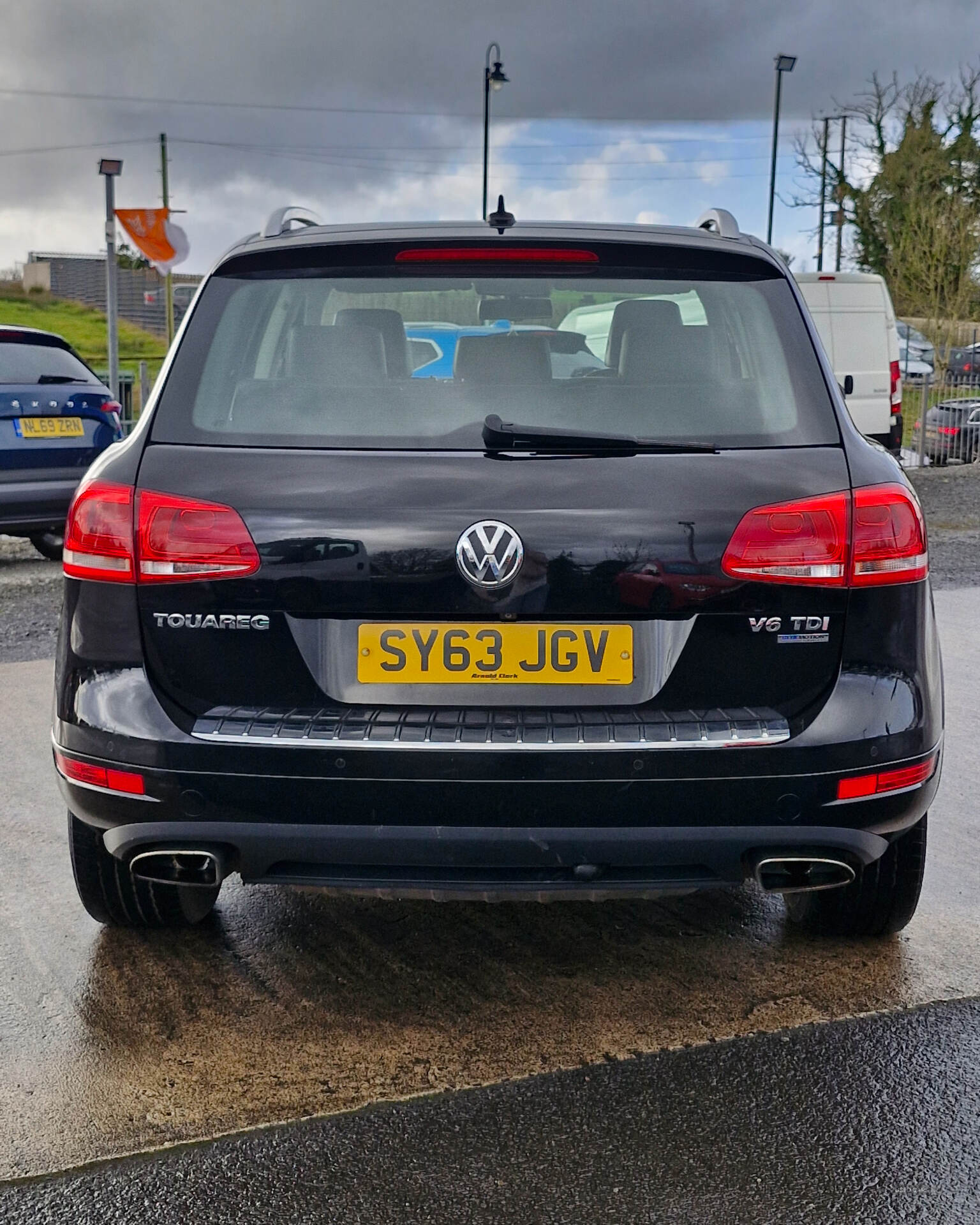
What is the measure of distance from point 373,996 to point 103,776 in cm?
85

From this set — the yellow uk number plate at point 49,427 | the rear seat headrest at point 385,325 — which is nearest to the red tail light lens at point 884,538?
the rear seat headrest at point 385,325

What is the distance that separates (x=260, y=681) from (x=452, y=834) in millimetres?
488

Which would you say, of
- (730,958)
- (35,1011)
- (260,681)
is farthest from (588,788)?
(35,1011)

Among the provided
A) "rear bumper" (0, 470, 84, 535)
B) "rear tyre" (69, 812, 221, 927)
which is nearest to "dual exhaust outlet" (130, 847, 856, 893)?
"rear tyre" (69, 812, 221, 927)

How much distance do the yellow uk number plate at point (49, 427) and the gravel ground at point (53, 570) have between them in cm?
103

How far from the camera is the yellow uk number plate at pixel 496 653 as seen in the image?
270cm

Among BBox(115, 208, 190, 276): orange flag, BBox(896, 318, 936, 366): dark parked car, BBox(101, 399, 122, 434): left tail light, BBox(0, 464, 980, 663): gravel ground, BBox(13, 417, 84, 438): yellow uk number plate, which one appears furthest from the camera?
BBox(896, 318, 936, 366): dark parked car

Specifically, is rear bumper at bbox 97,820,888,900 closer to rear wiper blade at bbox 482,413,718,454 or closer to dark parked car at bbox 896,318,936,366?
rear wiper blade at bbox 482,413,718,454

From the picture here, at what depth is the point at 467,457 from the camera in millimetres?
2791

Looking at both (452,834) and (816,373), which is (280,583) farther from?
(816,373)

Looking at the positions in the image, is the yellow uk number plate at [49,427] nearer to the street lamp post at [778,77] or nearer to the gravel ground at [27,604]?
the gravel ground at [27,604]

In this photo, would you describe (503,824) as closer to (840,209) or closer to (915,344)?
(915,344)

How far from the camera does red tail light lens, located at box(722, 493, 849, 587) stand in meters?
2.74

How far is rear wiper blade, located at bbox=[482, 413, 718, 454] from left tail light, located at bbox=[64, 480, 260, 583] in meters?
0.54
